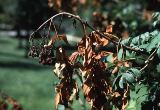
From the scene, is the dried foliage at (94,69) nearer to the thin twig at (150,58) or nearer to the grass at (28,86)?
the thin twig at (150,58)

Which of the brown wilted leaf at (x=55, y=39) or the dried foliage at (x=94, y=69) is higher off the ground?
the brown wilted leaf at (x=55, y=39)

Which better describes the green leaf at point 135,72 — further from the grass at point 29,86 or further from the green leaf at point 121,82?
the grass at point 29,86

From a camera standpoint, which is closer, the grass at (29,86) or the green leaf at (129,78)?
the green leaf at (129,78)

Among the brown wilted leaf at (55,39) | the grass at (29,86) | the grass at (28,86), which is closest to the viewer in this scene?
the brown wilted leaf at (55,39)

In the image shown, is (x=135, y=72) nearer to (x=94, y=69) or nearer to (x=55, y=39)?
(x=94, y=69)

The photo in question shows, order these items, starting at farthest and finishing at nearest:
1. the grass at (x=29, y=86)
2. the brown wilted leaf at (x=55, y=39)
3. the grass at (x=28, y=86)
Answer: the grass at (x=28, y=86) < the grass at (x=29, y=86) < the brown wilted leaf at (x=55, y=39)

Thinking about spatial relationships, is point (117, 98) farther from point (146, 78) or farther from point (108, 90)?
point (146, 78)

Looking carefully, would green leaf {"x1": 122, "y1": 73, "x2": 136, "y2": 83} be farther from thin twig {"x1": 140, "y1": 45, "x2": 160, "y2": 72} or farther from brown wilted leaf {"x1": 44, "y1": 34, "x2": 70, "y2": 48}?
brown wilted leaf {"x1": 44, "y1": 34, "x2": 70, "y2": 48}

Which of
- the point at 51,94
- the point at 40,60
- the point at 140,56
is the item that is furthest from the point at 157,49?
the point at 51,94

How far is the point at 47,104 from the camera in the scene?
13.9m

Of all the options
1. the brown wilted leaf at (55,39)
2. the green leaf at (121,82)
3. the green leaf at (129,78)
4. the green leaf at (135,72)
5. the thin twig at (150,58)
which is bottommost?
the green leaf at (121,82)

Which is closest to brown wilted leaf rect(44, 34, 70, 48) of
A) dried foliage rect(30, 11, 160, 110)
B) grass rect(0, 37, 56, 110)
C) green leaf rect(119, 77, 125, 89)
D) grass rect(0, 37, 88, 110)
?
dried foliage rect(30, 11, 160, 110)

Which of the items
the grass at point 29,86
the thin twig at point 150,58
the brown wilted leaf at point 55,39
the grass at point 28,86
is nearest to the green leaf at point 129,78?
the thin twig at point 150,58

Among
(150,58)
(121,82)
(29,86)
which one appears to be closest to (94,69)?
(121,82)
